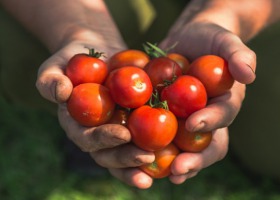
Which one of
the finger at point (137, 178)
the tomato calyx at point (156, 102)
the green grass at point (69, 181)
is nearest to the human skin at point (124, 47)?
the finger at point (137, 178)

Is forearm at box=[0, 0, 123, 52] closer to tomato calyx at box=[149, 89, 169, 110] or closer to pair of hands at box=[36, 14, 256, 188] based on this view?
pair of hands at box=[36, 14, 256, 188]

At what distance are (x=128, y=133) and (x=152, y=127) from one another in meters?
0.09

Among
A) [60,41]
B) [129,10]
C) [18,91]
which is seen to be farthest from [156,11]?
[18,91]

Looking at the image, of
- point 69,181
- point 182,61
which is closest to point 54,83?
point 182,61

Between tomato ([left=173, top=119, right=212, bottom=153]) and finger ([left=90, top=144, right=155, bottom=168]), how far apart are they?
13 centimetres

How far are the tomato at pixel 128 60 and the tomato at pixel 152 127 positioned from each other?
30 centimetres

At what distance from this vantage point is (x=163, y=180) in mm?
2604

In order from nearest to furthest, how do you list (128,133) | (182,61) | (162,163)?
(128,133), (162,163), (182,61)

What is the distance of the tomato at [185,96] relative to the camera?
5.82 feet

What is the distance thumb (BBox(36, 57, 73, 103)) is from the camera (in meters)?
1.76

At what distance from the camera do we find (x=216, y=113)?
1.79m

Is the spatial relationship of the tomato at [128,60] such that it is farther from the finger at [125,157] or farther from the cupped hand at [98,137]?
the finger at [125,157]

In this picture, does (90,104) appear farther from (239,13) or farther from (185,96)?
(239,13)

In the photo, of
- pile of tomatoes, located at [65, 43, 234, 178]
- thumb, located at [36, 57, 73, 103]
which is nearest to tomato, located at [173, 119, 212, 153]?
pile of tomatoes, located at [65, 43, 234, 178]
